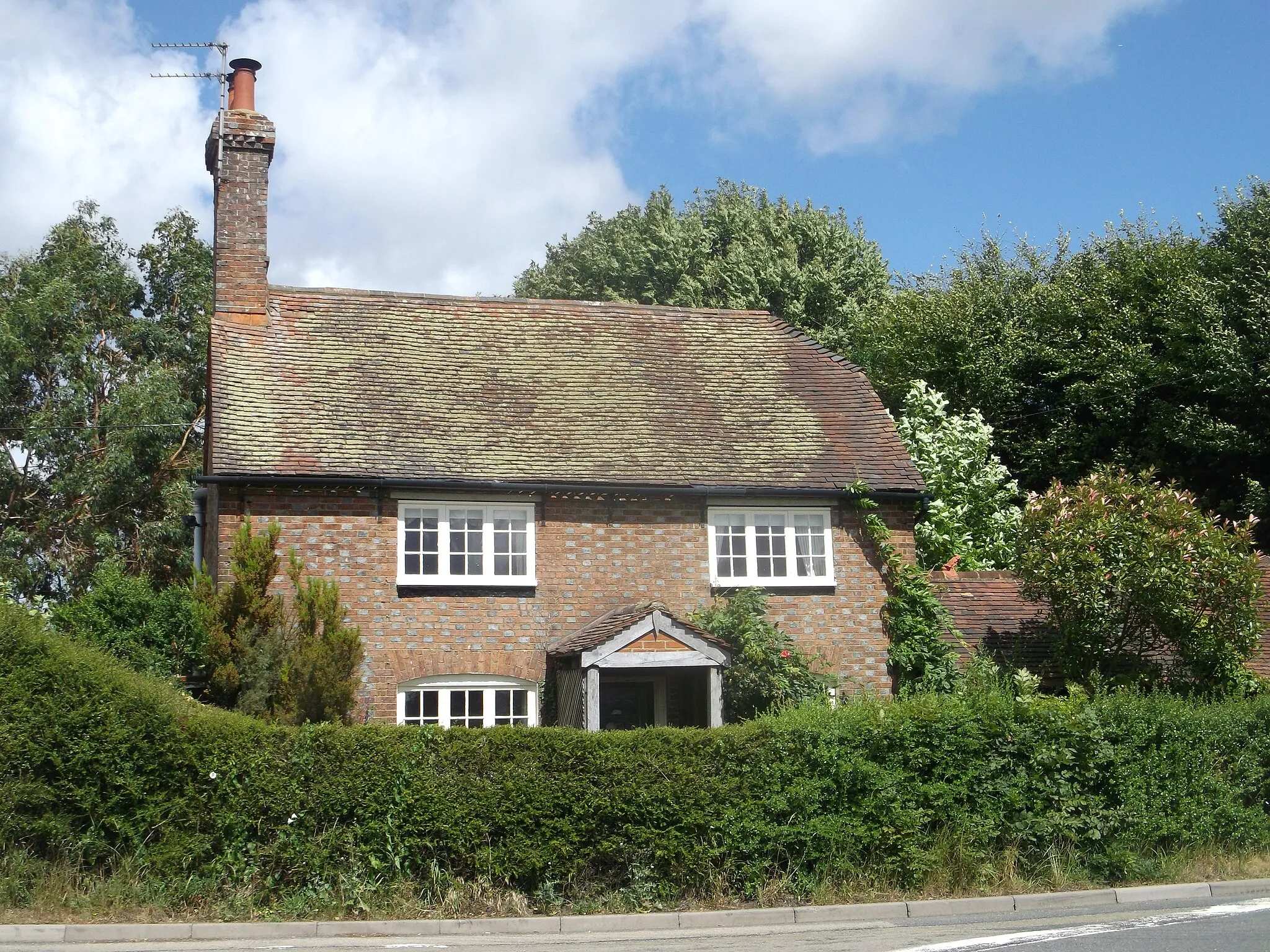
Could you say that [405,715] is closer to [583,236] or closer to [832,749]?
[832,749]

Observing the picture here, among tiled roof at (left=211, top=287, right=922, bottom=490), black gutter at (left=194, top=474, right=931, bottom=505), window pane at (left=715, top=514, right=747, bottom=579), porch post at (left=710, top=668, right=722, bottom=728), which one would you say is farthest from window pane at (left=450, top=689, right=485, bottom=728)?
window pane at (left=715, top=514, right=747, bottom=579)

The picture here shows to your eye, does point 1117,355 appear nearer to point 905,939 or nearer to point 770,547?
point 770,547

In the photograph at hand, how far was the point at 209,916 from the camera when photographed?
454 inches

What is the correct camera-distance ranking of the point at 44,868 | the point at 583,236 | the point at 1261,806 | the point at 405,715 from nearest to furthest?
the point at 44,868
the point at 1261,806
the point at 405,715
the point at 583,236

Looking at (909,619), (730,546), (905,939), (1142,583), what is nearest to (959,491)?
(909,619)

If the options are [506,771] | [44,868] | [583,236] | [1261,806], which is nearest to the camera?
[44,868]

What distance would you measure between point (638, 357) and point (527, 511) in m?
5.06

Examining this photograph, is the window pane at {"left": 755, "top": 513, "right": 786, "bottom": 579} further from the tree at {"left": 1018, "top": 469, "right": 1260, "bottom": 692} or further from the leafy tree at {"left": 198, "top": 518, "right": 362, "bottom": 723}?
the leafy tree at {"left": 198, "top": 518, "right": 362, "bottom": 723}

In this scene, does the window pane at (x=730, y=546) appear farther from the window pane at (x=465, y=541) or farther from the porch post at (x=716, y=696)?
the window pane at (x=465, y=541)

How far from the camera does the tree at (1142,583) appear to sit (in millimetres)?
18406

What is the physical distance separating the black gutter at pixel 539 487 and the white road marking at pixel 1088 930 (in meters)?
9.17

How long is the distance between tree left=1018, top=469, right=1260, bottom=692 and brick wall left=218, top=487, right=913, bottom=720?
2.79 m

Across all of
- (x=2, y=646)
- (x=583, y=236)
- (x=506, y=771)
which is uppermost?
(x=583, y=236)

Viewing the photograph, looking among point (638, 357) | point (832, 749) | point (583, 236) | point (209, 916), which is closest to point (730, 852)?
point (832, 749)
